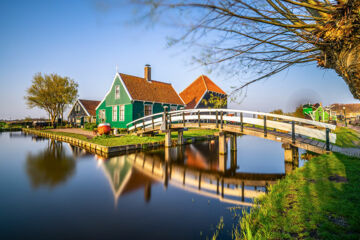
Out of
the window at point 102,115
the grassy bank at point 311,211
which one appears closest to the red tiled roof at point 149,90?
the window at point 102,115

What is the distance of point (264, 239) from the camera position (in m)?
3.04

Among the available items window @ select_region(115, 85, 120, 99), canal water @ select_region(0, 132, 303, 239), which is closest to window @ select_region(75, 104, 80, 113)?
window @ select_region(115, 85, 120, 99)

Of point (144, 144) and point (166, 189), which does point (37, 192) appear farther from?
point (144, 144)

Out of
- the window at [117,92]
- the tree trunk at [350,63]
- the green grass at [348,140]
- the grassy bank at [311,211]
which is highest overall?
the window at [117,92]

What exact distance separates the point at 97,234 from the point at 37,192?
12.6ft

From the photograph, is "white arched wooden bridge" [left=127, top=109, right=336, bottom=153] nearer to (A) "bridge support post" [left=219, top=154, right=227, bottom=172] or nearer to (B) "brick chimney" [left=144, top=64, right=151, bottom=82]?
(A) "bridge support post" [left=219, top=154, right=227, bottom=172]

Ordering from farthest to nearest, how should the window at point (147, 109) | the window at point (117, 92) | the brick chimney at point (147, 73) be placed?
the brick chimney at point (147, 73) → the window at point (117, 92) → the window at point (147, 109)

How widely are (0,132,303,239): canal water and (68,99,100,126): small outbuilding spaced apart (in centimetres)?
2091

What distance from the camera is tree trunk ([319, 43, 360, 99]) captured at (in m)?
2.31

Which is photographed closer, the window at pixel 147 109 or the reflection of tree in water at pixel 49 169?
the reflection of tree in water at pixel 49 169

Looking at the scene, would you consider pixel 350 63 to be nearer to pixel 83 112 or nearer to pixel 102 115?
pixel 102 115

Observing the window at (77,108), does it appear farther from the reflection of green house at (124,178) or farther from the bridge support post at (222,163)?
the bridge support post at (222,163)

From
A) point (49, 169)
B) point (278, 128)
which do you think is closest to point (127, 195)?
point (49, 169)

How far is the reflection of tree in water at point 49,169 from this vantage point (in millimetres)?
7508
